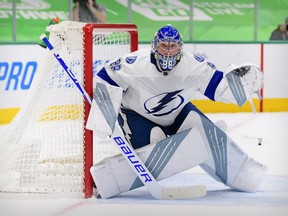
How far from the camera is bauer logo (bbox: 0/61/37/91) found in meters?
7.72

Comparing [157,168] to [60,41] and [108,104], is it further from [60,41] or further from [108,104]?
[60,41]

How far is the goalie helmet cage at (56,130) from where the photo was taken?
4484 millimetres

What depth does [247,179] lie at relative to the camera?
15.1ft

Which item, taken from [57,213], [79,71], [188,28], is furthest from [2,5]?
[57,213]

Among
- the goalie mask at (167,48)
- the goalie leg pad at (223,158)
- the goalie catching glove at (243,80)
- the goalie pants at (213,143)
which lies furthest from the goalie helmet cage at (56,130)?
the goalie catching glove at (243,80)

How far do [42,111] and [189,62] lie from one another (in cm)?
81

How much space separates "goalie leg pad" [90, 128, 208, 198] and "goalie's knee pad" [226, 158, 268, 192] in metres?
0.24

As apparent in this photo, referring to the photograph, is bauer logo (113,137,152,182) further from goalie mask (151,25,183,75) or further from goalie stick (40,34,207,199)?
goalie mask (151,25,183,75)

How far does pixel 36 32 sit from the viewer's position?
9.08m

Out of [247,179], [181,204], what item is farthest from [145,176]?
[247,179]

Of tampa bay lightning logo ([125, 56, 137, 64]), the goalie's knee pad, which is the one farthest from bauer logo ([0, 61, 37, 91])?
the goalie's knee pad

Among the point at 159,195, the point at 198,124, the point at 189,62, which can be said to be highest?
the point at 189,62

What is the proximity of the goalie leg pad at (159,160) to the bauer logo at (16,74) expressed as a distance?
11.2 ft

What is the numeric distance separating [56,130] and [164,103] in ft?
2.11
